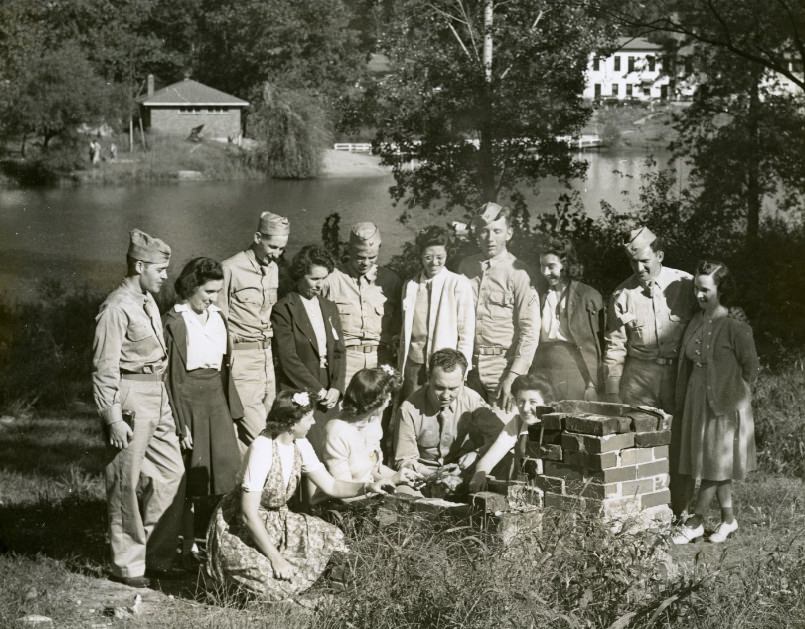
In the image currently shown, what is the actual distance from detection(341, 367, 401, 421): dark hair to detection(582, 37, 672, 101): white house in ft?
24.2

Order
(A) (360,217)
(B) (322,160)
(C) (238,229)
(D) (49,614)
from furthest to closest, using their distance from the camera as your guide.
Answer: (B) (322,160), (C) (238,229), (A) (360,217), (D) (49,614)

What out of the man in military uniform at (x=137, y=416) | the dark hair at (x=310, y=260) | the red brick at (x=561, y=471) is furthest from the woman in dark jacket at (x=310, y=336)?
the red brick at (x=561, y=471)

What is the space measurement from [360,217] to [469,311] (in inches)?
522

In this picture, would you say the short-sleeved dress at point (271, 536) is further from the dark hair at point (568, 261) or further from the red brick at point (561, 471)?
the dark hair at point (568, 261)

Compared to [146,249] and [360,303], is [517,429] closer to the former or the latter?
[360,303]

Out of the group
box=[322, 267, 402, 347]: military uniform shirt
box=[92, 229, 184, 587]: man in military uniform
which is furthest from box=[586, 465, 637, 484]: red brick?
box=[92, 229, 184, 587]: man in military uniform

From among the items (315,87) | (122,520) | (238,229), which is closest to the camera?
(122,520)

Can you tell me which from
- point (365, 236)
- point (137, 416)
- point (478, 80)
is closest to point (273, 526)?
point (137, 416)

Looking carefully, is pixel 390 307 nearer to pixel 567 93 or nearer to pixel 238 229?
pixel 567 93

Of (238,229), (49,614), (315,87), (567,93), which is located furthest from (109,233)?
(49,614)

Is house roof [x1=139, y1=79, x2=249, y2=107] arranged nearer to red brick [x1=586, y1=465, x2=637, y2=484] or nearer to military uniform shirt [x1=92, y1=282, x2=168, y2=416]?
military uniform shirt [x1=92, y1=282, x2=168, y2=416]

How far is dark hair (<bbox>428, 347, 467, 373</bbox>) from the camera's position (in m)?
5.76

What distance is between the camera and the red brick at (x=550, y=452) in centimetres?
505

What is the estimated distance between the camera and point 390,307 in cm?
663
